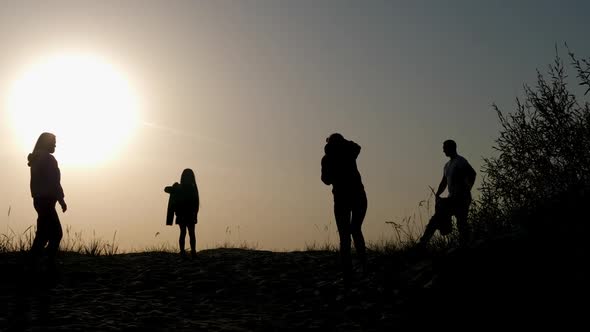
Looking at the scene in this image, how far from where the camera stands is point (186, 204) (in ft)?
42.0

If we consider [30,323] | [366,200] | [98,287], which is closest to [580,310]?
[366,200]

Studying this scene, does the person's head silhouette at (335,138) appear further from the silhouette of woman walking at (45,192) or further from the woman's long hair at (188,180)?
the woman's long hair at (188,180)

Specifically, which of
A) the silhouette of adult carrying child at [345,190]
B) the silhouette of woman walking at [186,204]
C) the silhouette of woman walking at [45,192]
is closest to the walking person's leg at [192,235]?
the silhouette of woman walking at [186,204]

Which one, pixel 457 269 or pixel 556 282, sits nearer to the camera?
pixel 556 282

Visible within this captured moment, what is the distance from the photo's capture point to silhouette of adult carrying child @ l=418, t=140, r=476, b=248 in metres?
9.17

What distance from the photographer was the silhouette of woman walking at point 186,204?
12805mm

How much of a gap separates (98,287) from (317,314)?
4231 mm

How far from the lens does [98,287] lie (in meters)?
9.02

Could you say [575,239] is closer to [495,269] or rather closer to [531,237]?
[531,237]

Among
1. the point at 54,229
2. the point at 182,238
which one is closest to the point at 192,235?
the point at 182,238

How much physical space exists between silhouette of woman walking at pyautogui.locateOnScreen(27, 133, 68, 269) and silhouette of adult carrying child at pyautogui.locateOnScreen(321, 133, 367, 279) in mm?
4640

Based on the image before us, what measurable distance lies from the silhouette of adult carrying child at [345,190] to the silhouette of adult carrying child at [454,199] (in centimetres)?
131

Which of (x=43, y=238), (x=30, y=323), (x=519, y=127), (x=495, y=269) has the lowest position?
(x=30, y=323)

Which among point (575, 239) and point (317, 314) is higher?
point (575, 239)
